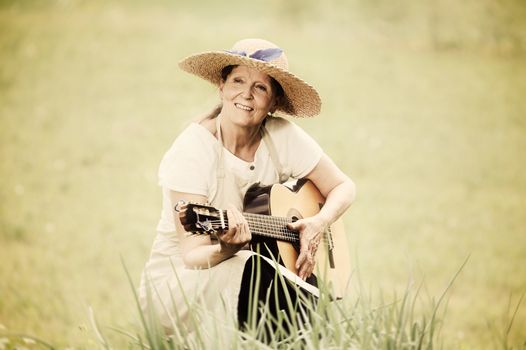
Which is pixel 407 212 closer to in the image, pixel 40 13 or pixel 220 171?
pixel 220 171

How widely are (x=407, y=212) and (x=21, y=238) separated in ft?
11.2

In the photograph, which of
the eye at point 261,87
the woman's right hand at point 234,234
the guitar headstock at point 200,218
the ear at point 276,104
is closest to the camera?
the guitar headstock at point 200,218

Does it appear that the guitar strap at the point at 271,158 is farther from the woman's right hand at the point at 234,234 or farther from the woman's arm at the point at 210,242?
the woman's right hand at the point at 234,234

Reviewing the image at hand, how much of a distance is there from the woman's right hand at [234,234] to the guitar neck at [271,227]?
0.58ft

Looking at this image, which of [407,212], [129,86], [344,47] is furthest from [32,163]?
[344,47]

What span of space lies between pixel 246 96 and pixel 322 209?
719mm

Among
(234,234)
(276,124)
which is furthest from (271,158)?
(234,234)

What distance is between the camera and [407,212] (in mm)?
6602

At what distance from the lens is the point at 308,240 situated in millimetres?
3266

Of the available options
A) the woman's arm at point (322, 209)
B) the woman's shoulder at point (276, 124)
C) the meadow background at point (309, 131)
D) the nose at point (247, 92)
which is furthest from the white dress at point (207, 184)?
the meadow background at point (309, 131)

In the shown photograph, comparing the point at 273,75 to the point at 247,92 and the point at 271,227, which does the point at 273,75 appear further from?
the point at 271,227

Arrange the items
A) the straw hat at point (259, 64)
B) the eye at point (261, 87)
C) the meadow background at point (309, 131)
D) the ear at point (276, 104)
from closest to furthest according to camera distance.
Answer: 1. the straw hat at point (259, 64)
2. the eye at point (261, 87)
3. the ear at point (276, 104)
4. the meadow background at point (309, 131)

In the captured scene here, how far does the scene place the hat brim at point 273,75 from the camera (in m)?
3.12

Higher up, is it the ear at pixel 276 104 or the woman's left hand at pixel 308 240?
the ear at pixel 276 104
